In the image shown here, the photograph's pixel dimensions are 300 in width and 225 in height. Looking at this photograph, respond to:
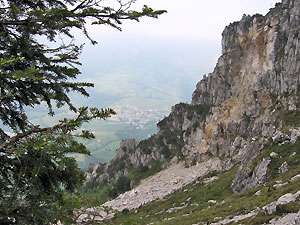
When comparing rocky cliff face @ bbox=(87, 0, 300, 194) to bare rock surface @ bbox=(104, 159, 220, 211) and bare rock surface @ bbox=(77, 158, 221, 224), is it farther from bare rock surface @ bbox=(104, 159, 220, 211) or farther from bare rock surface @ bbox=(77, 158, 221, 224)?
bare rock surface @ bbox=(104, 159, 220, 211)

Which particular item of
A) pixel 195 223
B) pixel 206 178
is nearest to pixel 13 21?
pixel 195 223

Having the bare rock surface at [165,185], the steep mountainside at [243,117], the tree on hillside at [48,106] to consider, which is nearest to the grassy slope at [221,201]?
the steep mountainside at [243,117]

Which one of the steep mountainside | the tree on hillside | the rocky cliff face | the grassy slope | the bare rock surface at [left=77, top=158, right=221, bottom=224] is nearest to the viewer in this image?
the tree on hillside

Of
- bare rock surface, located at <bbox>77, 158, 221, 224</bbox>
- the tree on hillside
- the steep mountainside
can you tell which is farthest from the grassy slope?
bare rock surface, located at <bbox>77, 158, 221, 224</bbox>

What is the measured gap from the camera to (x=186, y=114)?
80.5 meters

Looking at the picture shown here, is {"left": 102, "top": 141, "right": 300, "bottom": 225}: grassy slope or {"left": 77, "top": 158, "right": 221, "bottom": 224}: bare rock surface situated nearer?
{"left": 102, "top": 141, "right": 300, "bottom": 225}: grassy slope

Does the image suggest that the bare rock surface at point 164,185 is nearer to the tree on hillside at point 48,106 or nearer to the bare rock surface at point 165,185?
the bare rock surface at point 165,185

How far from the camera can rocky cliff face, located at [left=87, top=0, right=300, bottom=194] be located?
1661 inches

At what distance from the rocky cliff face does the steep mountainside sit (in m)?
0.10

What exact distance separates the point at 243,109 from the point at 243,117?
242 centimetres

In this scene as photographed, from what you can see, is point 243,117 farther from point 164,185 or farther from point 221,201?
point 221,201

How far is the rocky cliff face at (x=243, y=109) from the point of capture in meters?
42.2

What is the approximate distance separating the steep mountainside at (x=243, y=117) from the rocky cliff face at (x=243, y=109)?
0.34 feet

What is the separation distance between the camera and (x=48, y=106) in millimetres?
7781
